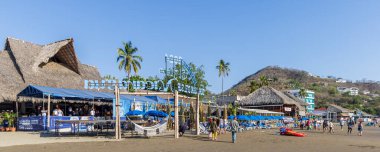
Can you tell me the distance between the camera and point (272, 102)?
52.6 m

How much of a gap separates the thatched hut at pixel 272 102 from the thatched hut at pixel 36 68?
26.1 meters

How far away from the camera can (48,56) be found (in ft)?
101

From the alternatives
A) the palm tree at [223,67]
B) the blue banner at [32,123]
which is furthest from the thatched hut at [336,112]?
the blue banner at [32,123]

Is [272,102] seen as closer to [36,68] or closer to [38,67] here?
[38,67]

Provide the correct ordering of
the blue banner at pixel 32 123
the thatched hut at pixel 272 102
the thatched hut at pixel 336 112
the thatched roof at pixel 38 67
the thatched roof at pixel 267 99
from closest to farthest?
the blue banner at pixel 32 123
the thatched roof at pixel 38 67
the thatched roof at pixel 267 99
the thatched hut at pixel 272 102
the thatched hut at pixel 336 112

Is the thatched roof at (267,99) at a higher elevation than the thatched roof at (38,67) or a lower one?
lower

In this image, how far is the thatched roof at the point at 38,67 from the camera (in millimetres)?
26859

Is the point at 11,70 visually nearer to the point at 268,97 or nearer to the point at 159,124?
the point at 159,124

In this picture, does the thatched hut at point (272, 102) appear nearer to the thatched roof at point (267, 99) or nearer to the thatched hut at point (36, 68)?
the thatched roof at point (267, 99)

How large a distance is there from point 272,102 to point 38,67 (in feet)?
107

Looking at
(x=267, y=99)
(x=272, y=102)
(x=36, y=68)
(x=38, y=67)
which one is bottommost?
(x=272, y=102)

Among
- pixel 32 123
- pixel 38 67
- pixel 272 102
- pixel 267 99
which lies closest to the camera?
pixel 32 123

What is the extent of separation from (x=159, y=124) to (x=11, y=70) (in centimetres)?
1375

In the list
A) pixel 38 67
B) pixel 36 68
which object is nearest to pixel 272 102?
pixel 38 67
